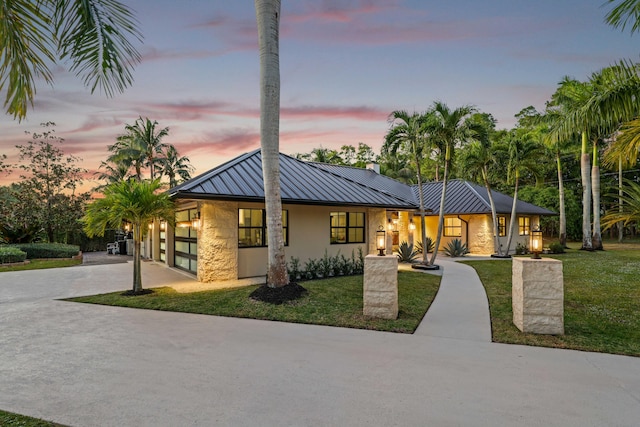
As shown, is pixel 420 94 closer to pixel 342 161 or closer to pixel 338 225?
pixel 338 225

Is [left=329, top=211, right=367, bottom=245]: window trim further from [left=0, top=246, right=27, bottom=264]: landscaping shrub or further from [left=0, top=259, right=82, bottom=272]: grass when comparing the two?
[left=0, top=246, right=27, bottom=264]: landscaping shrub

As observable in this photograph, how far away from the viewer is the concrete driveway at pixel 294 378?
117 inches

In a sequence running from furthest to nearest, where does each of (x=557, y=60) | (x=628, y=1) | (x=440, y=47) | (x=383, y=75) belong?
(x=557, y=60), (x=383, y=75), (x=440, y=47), (x=628, y=1)

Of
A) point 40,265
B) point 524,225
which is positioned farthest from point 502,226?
point 40,265

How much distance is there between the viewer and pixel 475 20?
1152 cm

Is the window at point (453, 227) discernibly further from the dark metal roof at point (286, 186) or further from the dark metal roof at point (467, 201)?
the dark metal roof at point (286, 186)

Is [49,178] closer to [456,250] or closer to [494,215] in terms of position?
[456,250]

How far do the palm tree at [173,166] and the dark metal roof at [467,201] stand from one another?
19.5 m

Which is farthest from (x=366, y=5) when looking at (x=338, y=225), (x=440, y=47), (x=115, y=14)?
(x=115, y=14)

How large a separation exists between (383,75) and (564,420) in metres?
13.9

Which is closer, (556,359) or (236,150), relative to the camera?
(556,359)

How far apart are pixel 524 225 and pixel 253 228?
61.6 ft

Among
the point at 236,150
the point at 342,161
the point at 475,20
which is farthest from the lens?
the point at 342,161

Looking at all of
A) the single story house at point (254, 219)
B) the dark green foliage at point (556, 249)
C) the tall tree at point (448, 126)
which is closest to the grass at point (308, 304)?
the single story house at point (254, 219)
